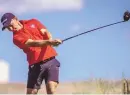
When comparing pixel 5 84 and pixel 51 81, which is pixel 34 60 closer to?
pixel 51 81

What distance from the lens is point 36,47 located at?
9922 millimetres

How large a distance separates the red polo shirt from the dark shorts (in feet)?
0.37

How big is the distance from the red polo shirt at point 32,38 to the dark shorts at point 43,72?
113 mm

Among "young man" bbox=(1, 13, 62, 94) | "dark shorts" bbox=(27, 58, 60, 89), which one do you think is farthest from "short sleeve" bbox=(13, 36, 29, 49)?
"dark shorts" bbox=(27, 58, 60, 89)

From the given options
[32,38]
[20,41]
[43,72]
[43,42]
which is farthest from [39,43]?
[43,72]

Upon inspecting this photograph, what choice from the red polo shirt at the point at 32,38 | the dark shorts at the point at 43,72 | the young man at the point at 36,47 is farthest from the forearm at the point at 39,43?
the dark shorts at the point at 43,72

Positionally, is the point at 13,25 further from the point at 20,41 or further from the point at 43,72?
the point at 43,72

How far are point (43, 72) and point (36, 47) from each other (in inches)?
18.7

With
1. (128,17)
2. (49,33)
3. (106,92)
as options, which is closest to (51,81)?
(49,33)

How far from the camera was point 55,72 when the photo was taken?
991 cm

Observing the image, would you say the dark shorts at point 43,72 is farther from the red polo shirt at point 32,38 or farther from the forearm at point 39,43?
the forearm at point 39,43

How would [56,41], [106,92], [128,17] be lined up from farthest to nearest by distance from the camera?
[106,92] < [128,17] < [56,41]

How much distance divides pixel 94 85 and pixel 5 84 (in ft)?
17.9

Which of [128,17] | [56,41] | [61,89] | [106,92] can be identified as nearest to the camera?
[56,41]
